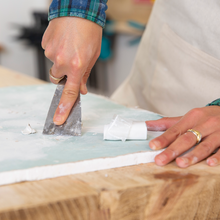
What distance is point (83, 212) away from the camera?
451 mm

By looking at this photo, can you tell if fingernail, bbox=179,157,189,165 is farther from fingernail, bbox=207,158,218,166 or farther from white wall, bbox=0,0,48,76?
Answer: white wall, bbox=0,0,48,76

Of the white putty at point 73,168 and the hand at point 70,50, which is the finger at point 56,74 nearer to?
the hand at point 70,50

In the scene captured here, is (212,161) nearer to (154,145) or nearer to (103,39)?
(154,145)

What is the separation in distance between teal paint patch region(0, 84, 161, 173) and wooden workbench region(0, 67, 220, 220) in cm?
6

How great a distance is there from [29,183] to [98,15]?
462 millimetres

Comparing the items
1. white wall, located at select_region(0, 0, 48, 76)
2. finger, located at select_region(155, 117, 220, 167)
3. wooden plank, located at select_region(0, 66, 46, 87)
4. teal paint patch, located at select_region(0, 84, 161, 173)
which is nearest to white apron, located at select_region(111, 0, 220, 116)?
teal paint patch, located at select_region(0, 84, 161, 173)

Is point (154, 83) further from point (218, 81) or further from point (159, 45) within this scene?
point (218, 81)

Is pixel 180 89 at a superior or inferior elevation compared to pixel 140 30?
superior

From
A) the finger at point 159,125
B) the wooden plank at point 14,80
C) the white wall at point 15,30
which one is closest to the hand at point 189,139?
the finger at point 159,125

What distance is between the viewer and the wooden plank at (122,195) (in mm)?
427

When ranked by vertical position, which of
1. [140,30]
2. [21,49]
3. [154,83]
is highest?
[154,83]

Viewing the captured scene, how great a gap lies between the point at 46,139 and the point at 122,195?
0.93ft

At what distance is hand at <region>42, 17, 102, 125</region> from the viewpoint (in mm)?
692

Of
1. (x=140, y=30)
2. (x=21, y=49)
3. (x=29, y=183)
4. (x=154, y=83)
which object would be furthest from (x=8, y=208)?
(x=21, y=49)
